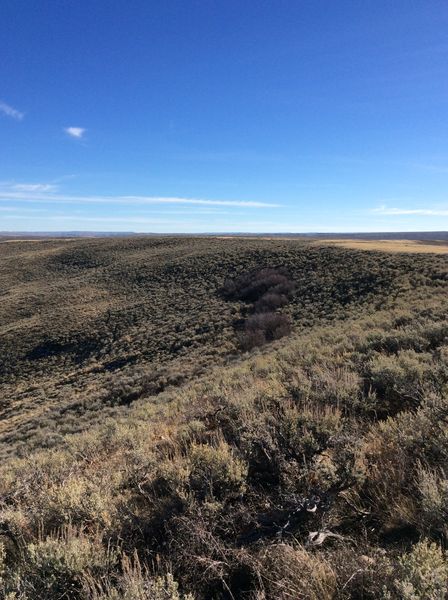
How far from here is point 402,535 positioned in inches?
118

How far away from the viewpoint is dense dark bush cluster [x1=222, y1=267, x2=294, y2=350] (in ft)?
71.1

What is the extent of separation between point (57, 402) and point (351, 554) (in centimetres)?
1950

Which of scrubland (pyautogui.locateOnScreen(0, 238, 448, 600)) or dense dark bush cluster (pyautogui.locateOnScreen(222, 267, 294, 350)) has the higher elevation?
scrubland (pyautogui.locateOnScreen(0, 238, 448, 600))

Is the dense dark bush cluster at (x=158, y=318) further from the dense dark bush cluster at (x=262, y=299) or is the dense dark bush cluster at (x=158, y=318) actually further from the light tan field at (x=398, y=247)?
the light tan field at (x=398, y=247)

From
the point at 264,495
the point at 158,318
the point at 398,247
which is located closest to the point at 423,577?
the point at 264,495

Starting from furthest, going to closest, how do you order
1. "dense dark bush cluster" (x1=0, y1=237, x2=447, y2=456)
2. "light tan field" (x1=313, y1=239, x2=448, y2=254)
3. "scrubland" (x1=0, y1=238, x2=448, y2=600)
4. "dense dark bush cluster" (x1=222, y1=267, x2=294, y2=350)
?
"light tan field" (x1=313, y1=239, x2=448, y2=254) → "dense dark bush cluster" (x1=222, y1=267, x2=294, y2=350) → "dense dark bush cluster" (x1=0, y1=237, x2=447, y2=456) → "scrubland" (x1=0, y1=238, x2=448, y2=600)

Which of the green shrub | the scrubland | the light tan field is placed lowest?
the scrubland

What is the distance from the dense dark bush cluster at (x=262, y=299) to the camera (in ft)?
71.1

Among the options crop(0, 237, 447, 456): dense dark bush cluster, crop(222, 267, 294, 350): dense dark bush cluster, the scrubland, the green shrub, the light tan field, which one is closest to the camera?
the green shrub

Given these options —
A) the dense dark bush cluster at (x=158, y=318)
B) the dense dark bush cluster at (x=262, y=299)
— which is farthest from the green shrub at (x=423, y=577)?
the dense dark bush cluster at (x=262, y=299)

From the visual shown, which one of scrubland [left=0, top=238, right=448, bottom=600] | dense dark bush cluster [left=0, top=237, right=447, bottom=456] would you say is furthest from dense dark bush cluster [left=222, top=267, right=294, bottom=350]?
scrubland [left=0, top=238, right=448, bottom=600]

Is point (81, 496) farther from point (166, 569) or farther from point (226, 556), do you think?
point (226, 556)

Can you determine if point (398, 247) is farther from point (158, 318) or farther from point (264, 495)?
point (264, 495)

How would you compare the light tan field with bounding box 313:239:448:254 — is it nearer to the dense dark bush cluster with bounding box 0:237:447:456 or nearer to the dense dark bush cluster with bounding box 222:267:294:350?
the dense dark bush cluster with bounding box 0:237:447:456
